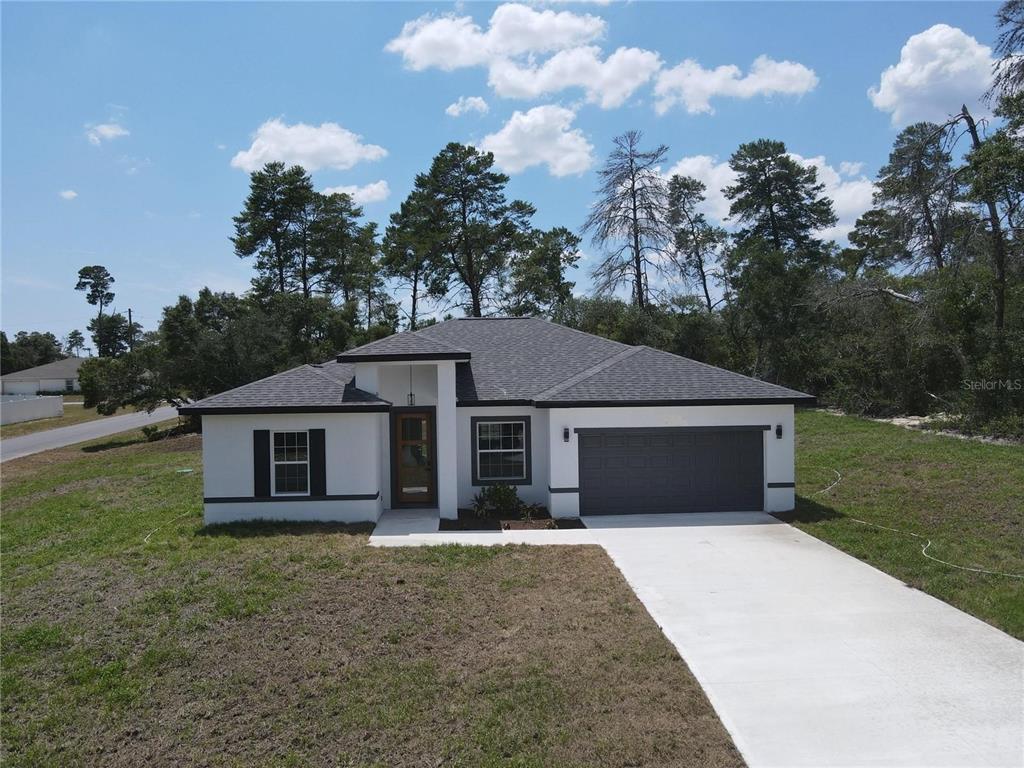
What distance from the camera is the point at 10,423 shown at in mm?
40938

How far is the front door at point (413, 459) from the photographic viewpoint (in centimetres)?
1455

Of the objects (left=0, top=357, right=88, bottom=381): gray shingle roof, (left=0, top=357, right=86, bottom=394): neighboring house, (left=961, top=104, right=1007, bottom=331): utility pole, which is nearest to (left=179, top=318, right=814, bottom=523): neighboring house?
(left=961, top=104, right=1007, bottom=331): utility pole

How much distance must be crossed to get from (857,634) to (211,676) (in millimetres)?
6779

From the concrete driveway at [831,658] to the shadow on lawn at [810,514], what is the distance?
200cm

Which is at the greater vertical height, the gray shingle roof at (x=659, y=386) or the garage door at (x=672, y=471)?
the gray shingle roof at (x=659, y=386)

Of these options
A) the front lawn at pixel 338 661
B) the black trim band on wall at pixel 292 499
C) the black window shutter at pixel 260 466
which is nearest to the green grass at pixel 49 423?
the black trim band on wall at pixel 292 499

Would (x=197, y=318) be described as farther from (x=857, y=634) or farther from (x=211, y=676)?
(x=857, y=634)

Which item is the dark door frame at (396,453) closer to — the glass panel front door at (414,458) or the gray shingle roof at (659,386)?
the glass panel front door at (414,458)

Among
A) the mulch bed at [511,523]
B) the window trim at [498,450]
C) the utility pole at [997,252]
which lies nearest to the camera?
the mulch bed at [511,523]

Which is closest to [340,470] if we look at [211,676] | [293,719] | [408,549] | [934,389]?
[408,549]

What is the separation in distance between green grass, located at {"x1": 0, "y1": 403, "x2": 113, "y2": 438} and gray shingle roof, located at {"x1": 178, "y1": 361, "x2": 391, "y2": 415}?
29932mm

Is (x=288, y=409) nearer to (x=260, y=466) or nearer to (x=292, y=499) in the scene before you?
(x=260, y=466)

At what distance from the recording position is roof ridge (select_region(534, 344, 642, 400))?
45.8 feet

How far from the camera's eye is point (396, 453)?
14656mm
